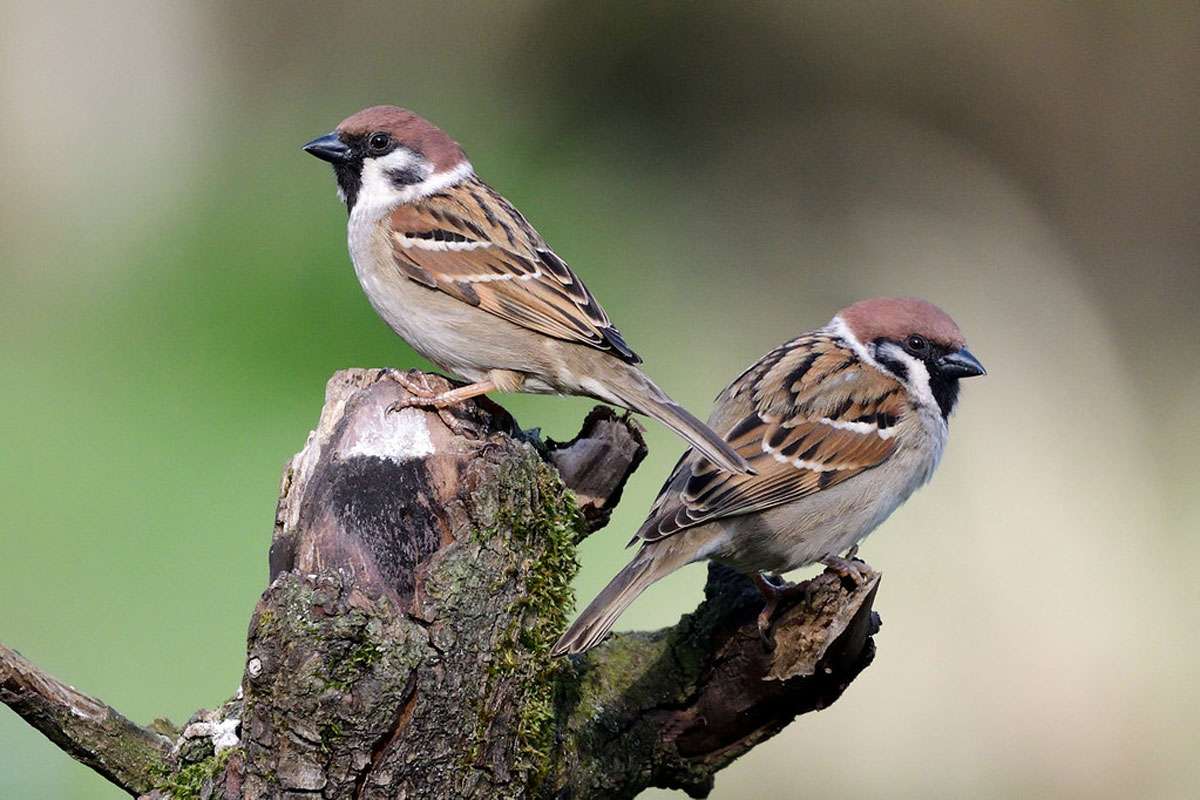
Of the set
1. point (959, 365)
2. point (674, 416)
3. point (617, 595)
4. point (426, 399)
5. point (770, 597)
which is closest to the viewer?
point (426, 399)

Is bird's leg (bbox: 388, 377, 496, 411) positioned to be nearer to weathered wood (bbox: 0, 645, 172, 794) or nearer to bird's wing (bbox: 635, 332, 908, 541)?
bird's wing (bbox: 635, 332, 908, 541)

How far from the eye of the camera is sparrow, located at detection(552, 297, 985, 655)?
3.04 m

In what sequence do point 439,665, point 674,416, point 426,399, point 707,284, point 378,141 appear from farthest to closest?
point 707,284
point 378,141
point 674,416
point 426,399
point 439,665

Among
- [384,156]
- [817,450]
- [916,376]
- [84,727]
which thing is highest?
[384,156]

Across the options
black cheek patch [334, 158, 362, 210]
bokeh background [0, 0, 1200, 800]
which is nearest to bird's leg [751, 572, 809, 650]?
black cheek patch [334, 158, 362, 210]

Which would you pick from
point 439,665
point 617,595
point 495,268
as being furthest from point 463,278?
point 439,665

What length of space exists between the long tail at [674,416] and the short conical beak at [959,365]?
0.74 meters

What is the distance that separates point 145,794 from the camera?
2.40 m

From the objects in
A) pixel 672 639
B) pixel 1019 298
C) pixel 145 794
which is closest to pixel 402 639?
pixel 145 794

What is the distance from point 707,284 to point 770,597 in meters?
4.84

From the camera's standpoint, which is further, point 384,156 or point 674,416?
→ point 384,156

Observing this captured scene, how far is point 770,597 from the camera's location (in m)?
2.85

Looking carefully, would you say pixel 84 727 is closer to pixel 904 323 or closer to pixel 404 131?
pixel 404 131

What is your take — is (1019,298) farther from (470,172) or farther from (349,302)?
(470,172)
